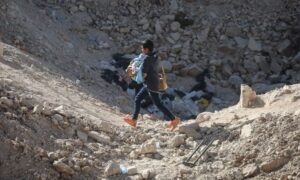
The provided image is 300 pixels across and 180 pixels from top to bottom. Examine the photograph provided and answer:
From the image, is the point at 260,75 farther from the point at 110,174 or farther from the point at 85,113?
the point at 110,174

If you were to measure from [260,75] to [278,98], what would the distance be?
4.89 m

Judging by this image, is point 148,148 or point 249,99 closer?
point 148,148

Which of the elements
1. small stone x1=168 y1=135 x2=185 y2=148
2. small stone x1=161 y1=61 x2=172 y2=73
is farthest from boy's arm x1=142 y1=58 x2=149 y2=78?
small stone x1=161 y1=61 x2=172 y2=73

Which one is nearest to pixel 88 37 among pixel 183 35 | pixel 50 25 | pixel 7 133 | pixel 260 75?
pixel 50 25

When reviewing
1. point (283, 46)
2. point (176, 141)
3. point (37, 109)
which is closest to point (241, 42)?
point (283, 46)

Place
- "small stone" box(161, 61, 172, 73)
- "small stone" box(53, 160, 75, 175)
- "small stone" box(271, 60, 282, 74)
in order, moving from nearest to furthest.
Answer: "small stone" box(53, 160, 75, 175) → "small stone" box(161, 61, 172, 73) → "small stone" box(271, 60, 282, 74)

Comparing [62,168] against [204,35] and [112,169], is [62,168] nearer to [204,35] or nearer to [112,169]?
[112,169]

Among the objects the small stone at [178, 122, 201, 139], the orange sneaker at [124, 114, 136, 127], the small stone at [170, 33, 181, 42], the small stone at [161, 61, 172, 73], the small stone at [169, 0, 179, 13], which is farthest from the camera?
the small stone at [169, 0, 179, 13]

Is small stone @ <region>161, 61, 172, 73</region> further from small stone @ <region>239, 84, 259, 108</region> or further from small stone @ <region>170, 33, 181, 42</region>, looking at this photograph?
small stone @ <region>239, 84, 259, 108</region>

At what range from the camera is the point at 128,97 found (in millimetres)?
10719

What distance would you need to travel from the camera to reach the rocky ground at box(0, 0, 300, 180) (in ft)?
20.4

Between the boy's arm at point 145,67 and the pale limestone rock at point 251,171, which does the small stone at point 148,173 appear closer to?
the pale limestone rock at point 251,171

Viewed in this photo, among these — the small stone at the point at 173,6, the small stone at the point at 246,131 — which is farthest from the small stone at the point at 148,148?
the small stone at the point at 173,6


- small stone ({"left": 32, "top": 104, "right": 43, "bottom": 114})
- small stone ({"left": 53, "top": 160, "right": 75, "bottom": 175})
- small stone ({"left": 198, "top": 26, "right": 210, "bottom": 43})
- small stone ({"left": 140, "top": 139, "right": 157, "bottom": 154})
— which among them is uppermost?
small stone ({"left": 198, "top": 26, "right": 210, "bottom": 43})
